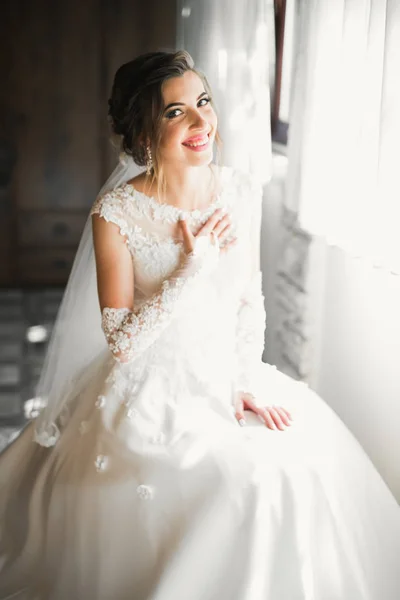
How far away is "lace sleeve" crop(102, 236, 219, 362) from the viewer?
1629 millimetres

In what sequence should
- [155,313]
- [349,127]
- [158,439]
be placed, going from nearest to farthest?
1. [158,439]
2. [155,313]
3. [349,127]

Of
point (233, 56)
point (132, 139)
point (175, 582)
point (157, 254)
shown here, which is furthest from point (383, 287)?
point (233, 56)

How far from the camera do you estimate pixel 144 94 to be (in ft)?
5.40

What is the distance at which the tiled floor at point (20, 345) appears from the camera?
10.1 feet

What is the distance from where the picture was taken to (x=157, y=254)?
1.72 metres

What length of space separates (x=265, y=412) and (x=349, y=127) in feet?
2.55

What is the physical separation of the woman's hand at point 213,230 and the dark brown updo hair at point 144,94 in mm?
155

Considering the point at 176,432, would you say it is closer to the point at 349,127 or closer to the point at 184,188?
the point at 184,188

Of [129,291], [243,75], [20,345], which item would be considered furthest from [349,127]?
[20,345]

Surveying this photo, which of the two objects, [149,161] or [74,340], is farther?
[74,340]

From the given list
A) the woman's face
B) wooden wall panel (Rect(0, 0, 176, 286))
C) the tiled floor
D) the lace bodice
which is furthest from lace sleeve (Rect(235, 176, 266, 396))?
wooden wall panel (Rect(0, 0, 176, 286))

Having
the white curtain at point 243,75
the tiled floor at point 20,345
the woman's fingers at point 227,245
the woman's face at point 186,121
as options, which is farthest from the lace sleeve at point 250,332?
the tiled floor at point 20,345

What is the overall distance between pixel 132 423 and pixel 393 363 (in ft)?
2.21

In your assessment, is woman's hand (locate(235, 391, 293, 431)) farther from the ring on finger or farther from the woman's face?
the woman's face
